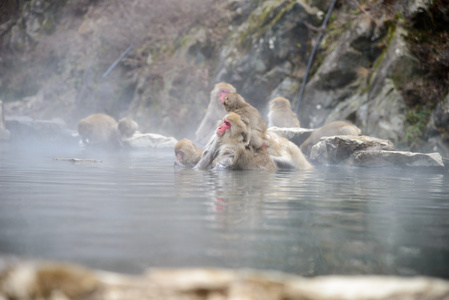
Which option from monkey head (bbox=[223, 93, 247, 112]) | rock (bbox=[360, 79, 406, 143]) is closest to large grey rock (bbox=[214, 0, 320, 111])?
rock (bbox=[360, 79, 406, 143])

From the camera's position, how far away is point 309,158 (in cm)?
1032

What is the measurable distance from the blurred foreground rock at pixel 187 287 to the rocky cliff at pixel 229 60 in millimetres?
9627

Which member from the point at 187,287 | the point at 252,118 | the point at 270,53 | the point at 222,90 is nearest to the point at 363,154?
the point at 252,118

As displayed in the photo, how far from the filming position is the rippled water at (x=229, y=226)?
6.40 ft

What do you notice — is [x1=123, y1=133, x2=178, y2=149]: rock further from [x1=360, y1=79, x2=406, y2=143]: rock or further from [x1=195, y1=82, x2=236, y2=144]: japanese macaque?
[x1=360, y1=79, x2=406, y2=143]: rock

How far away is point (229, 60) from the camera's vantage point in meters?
19.2

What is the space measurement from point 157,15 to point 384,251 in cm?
2521

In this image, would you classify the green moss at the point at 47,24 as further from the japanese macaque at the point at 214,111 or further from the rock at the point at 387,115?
the rock at the point at 387,115

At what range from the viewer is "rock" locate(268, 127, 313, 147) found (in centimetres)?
1094

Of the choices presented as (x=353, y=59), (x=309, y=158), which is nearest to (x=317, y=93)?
(x=353, y=59)

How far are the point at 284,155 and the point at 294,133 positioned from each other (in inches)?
138

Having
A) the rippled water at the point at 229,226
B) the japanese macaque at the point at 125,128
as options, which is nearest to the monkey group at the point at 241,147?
the rippled water at the point at 229,226

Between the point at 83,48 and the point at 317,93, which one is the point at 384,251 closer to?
the point at 317,93

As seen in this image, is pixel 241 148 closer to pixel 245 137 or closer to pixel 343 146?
pixel 245 137
